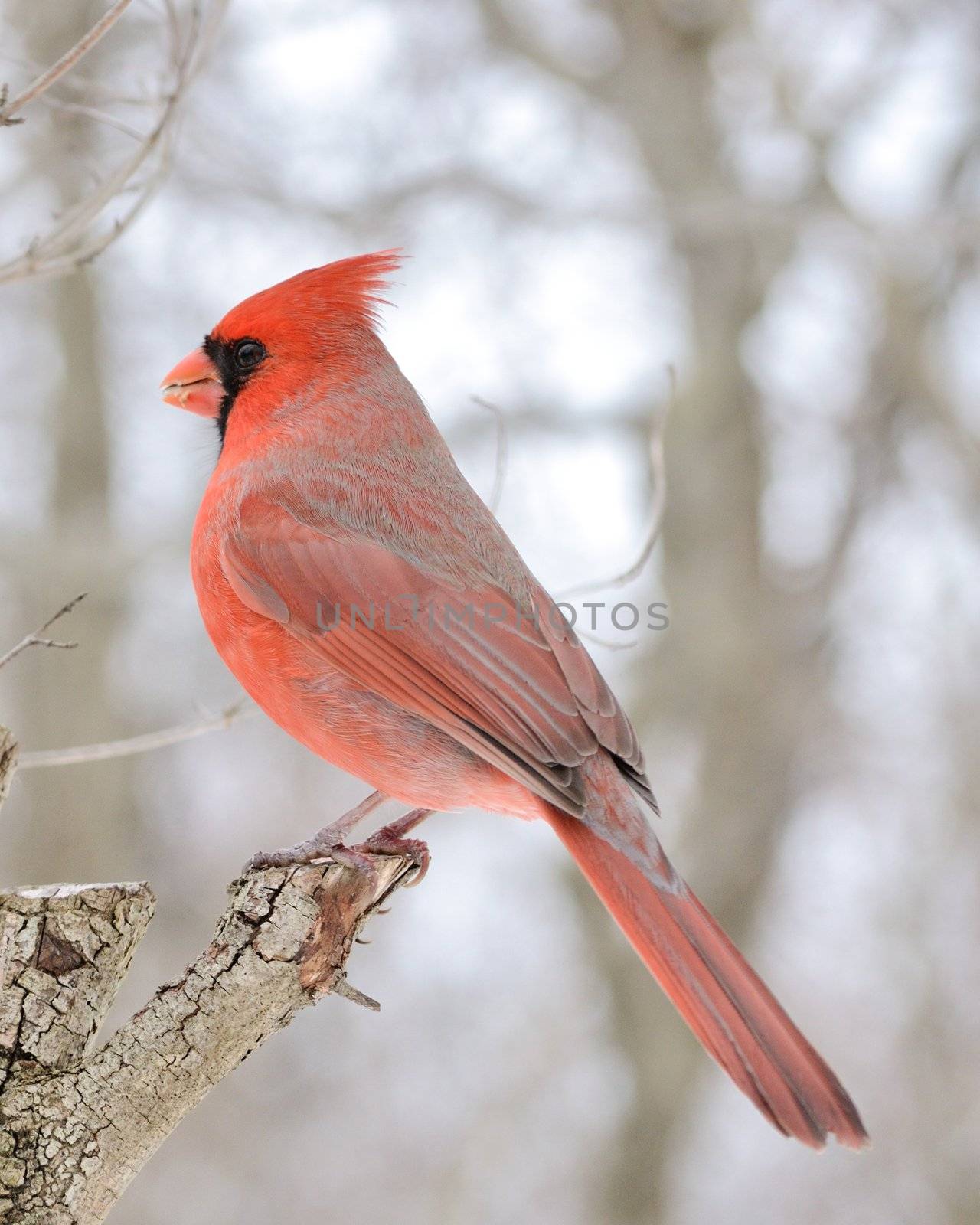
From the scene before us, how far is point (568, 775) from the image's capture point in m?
2.06

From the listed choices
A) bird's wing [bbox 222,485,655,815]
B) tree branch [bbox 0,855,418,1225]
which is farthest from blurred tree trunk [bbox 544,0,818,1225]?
tree branch [bbox 0,855,418,1225]

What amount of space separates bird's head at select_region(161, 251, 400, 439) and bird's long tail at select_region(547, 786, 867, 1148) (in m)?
0.91

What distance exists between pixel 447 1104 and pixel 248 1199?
0.97 metres

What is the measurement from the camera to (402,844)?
7.18 ft

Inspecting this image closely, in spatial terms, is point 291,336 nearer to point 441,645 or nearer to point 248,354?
point 248,354

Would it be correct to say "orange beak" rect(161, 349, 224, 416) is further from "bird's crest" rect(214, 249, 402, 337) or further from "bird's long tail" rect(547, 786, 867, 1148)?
"bird's long tail" rect(547, 786, 867, 1148)

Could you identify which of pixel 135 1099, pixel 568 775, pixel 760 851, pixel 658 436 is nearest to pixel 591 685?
pixel 568 775

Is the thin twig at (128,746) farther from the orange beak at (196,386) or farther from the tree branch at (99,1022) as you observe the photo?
the orange beak at (196,386)

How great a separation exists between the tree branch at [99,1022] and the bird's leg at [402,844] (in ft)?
1.04

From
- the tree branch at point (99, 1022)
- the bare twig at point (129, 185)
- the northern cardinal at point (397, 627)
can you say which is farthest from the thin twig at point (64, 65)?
the tree branch at point (99, 1022)

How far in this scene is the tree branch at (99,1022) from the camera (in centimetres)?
151

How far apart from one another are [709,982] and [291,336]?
1309 mm

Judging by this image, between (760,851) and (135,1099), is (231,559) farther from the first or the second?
(760,851)

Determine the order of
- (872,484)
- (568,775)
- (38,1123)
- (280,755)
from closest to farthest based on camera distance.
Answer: (38,1123) < (568,775) < (872,484) < (280,755)
